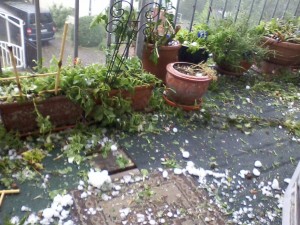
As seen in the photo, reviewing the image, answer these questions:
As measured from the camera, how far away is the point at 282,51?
Answer: 3.21m

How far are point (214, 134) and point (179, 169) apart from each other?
0.53 m

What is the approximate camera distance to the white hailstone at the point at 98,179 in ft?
5.07

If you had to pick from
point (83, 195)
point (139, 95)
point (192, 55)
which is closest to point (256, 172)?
point (139, 95)

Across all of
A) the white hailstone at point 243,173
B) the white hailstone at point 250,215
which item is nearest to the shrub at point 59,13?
the white hailstone at point 243,173

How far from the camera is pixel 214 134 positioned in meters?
2.16

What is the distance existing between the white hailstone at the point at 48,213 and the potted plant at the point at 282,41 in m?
2.78

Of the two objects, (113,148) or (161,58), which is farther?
(161,58)

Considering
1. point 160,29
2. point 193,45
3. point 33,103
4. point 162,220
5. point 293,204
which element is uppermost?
point 160,29

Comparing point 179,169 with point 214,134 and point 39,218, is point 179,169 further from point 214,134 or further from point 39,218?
point 39,218

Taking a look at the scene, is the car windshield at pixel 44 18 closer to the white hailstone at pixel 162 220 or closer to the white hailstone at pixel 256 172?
the white hailstone at pixel 162 220

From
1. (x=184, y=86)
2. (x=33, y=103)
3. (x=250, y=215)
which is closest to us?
(x=250, y=215)

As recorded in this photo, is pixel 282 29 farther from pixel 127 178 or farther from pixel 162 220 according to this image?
pixel 162 220

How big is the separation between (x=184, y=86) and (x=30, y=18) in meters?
1.22

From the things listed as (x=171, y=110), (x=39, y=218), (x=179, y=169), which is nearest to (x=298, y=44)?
(x=171, y=110)
